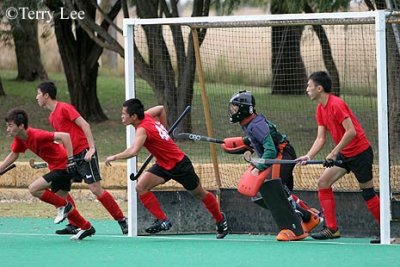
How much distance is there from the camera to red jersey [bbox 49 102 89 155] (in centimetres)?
1282

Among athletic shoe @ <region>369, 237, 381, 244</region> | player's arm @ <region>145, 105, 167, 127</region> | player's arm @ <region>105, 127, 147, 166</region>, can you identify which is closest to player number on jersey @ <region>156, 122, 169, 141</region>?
player's arm @ <region>105, 127, 147, 166</region>

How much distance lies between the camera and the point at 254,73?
20.0 metres

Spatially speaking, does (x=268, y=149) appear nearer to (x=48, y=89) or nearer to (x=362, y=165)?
(x=362, y=165)

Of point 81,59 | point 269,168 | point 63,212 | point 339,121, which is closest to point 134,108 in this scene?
point 63,212

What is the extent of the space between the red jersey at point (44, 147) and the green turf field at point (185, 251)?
0.83m

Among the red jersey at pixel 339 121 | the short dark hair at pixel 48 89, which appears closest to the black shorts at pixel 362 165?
the red jersey at pixel 339 121

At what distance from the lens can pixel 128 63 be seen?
43.2 feet

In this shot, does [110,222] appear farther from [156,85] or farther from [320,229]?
[156,85]

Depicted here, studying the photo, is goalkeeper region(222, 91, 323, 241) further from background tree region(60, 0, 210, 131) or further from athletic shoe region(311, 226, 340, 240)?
background tree region(60, 0, 210, 131)

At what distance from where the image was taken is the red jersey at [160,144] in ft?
40.9

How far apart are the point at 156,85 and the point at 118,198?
8.40 ft

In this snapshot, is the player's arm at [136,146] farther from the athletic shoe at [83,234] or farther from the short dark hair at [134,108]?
the athletic shoe at [83,234]

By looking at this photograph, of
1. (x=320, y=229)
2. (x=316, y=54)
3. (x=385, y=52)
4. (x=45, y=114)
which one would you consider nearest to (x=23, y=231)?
(x=320, y=229)

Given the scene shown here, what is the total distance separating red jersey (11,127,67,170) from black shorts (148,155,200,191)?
993mm
